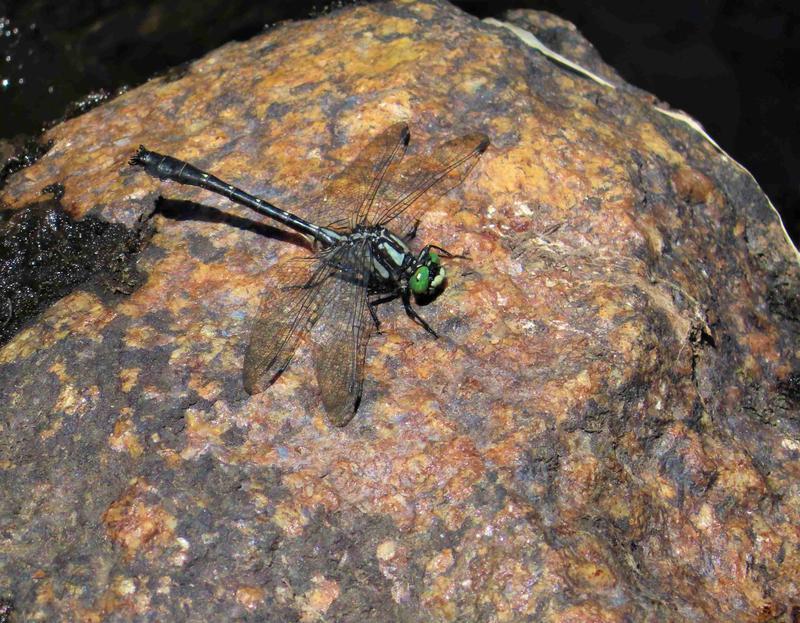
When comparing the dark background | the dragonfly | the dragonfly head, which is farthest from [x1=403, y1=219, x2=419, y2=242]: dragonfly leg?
the dark background

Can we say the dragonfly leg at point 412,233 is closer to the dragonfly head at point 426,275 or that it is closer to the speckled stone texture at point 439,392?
the speckled stone texture at point 439,392

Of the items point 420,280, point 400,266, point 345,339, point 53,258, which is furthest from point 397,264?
point 53,258

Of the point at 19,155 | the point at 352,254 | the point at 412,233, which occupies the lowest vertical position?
the point at 19,155

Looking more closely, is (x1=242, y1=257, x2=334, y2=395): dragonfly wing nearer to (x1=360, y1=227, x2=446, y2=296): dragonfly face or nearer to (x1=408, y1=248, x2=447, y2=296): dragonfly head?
(x1=360, y1=227, x2=446, y2=296): dragonfly face

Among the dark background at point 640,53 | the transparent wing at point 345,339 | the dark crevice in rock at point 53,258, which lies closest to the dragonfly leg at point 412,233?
the transparent wing at point 345,339

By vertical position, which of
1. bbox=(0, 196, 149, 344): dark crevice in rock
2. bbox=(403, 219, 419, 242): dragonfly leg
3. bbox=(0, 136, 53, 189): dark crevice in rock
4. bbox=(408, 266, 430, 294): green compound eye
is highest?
bbox=(408, 266, 430, 294): green compound eye

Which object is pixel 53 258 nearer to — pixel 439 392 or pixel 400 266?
pixel 400 266

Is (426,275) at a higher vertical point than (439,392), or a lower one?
higher
